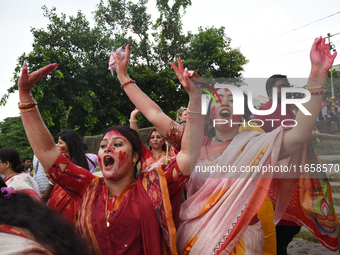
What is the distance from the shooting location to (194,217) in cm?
172

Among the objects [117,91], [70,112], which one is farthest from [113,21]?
[70,112]

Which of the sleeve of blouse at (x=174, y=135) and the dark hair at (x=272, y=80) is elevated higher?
the dark hair at (x=272, y=80)

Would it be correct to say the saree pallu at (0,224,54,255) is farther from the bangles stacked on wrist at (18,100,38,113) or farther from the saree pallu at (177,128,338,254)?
the saree pallu at (177,128,338,254)

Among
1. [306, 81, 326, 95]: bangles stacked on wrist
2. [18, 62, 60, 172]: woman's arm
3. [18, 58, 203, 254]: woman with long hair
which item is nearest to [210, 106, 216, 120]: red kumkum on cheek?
[18, 58, 203, 254]: woman with long hair

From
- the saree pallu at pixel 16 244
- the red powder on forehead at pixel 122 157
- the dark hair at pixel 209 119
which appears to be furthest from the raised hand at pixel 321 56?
the saree pallu at pixel 16 244

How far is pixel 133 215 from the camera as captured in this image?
1494 millimetres

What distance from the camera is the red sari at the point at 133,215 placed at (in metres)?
1.47

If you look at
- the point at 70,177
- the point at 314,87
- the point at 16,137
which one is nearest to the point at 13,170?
the point at 70,177

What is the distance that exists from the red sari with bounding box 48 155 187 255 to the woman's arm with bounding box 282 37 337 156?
0.72m

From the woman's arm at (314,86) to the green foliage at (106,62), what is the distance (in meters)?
7.52

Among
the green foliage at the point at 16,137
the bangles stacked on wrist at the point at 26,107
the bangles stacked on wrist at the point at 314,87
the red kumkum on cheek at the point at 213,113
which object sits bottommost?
the green foliage at the point at 16,137

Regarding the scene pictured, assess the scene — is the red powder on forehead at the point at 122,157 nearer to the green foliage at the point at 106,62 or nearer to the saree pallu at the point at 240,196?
the saree pallu at the point at 240,196

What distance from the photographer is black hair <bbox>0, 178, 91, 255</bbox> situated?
712mm

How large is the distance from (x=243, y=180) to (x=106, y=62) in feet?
29.0
